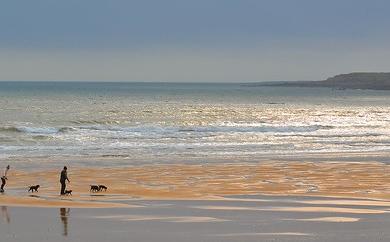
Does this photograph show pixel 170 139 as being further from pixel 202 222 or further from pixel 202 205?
Answer: pixel 202 222

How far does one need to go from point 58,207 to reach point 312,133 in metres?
39.9

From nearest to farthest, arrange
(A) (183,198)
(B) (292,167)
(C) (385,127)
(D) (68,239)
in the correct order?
(D) (68,239), (A) (183,198), (B) (292,167), (C) (385,127)

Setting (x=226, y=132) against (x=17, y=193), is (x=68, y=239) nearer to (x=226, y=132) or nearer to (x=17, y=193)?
(x=17, y=193)

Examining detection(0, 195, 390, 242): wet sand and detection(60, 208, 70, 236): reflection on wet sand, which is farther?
detection(60, 208, 70, 236): reflection on wet sand

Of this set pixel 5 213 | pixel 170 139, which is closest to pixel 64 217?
pixel 5 213

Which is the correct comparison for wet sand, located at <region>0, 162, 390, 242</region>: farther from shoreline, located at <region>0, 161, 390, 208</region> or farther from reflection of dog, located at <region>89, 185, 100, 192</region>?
reflection of dog, located at <region>89, 185, 100, 192</region>

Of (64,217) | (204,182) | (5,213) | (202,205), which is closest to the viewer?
(64,217)

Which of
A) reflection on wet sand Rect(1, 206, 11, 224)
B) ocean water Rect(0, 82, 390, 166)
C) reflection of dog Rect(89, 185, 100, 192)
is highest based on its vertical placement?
reflection on wet sand Rect(1, 206, 11, 224)

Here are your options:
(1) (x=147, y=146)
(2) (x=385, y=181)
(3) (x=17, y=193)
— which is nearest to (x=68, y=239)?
(3) (x=17, y=193)

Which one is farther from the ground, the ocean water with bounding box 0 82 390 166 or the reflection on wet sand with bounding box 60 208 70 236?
the reflection on wet sand with bounding box 60 208 70 236

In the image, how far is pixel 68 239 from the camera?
1439 cm

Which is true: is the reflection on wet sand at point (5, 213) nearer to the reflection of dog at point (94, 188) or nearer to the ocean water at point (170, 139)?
the reflection of dog at point (94, 188)

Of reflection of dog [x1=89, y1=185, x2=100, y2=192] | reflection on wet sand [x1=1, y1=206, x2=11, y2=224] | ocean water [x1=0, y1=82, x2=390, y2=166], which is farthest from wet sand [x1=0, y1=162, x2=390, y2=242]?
ocean water [x1=0, y1=82, x2=390, y2=166]

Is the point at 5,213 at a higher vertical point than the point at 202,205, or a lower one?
higher
